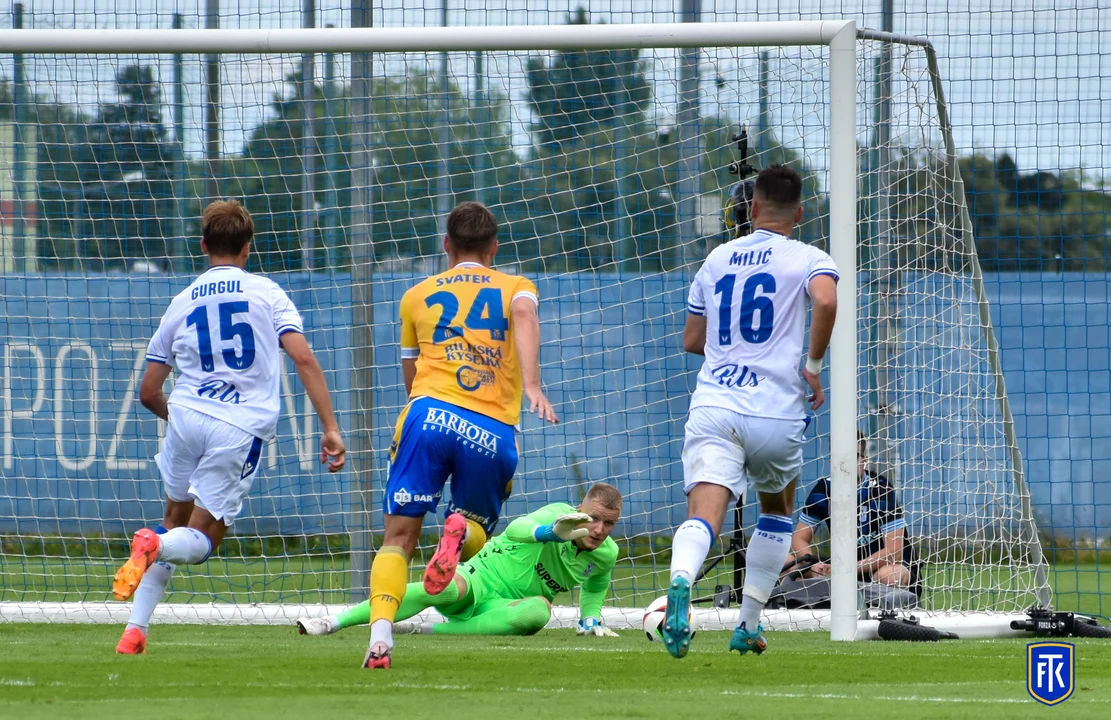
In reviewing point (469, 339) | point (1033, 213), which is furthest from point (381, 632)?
point (1033, 213)

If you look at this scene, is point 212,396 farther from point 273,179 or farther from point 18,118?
point 18,118

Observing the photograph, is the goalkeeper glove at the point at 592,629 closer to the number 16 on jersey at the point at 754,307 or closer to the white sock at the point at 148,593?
the white sock at the point at 148,593

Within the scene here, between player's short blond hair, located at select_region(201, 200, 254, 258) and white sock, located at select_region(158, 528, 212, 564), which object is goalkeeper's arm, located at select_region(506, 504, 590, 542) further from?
player's short blond hair, located at select_region(201, 200, 254, 258)

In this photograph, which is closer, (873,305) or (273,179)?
(873,305)

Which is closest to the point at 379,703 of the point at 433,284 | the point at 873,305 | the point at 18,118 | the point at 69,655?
the point at 433,284

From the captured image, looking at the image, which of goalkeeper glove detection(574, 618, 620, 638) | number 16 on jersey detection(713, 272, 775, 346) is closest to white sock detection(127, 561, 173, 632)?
goalkeeper glove detection(574, 618, 620, 638)

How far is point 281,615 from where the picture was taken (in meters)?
8.76

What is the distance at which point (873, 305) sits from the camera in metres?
8.44

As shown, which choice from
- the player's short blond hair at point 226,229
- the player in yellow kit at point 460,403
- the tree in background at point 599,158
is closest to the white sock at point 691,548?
the player in yellow kit at point 460,403

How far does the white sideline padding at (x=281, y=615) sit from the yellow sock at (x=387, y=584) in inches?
113

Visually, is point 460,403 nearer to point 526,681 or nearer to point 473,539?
point 473,539

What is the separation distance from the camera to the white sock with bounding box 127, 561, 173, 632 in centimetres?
607

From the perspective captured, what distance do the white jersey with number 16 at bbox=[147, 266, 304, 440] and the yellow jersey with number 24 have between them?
0.85m

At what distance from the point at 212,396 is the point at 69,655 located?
1.13m
